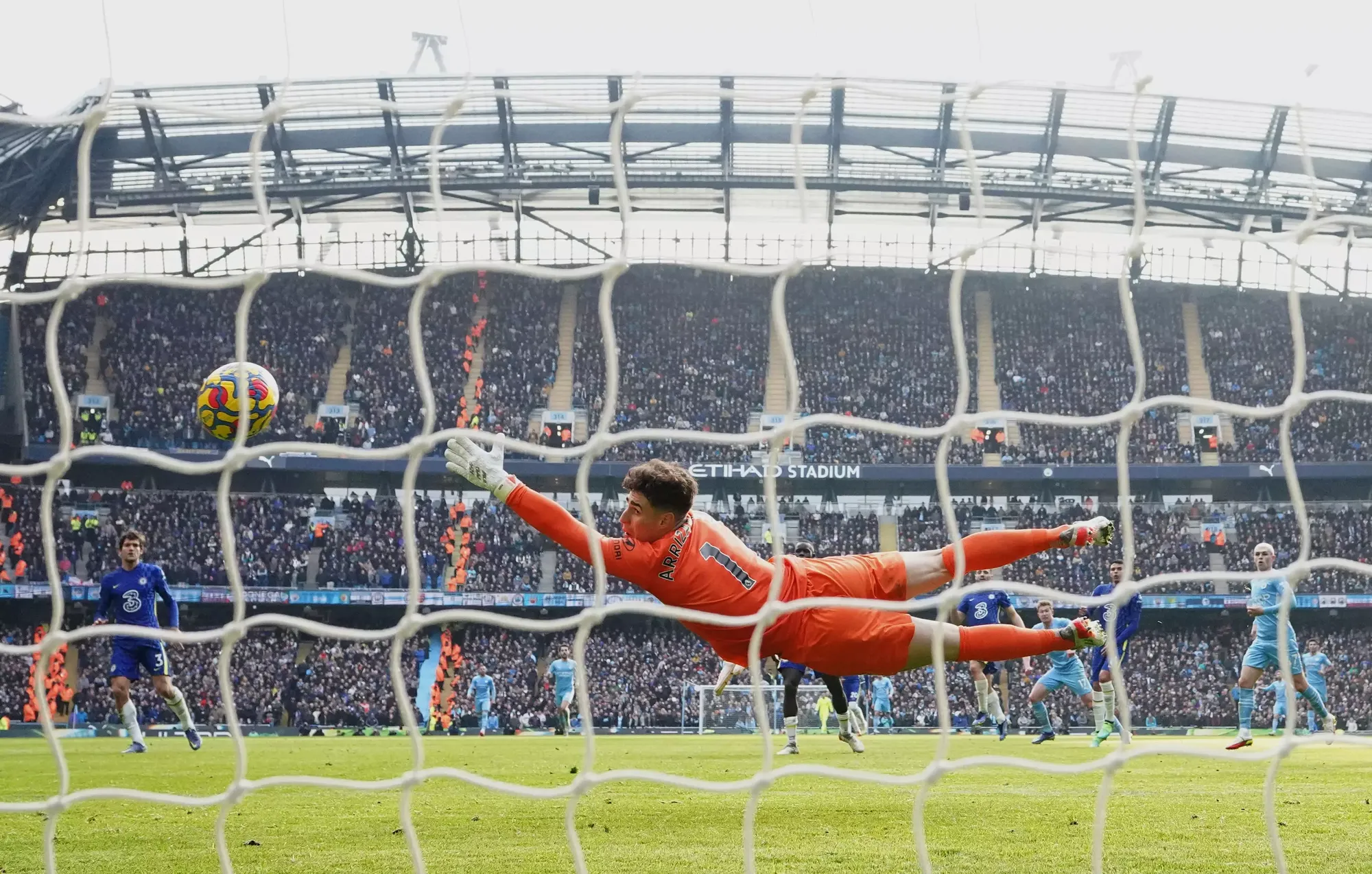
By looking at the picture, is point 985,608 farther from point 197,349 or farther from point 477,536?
point 197,349

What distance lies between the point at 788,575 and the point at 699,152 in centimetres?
2509

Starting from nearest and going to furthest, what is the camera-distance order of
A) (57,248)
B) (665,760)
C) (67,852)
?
1. (67,852)
2. (665,760)
3. (57,248)

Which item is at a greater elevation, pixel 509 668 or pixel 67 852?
pixel 67 852

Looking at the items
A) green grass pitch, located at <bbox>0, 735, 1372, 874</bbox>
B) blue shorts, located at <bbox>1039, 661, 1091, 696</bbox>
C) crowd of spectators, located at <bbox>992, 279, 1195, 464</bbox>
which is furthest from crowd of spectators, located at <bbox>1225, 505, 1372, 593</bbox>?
green grass pitch, located at <bbox>0, 735, 1372, 874</bbox>

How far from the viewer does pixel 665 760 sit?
1289 cm

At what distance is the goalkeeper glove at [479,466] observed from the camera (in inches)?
222

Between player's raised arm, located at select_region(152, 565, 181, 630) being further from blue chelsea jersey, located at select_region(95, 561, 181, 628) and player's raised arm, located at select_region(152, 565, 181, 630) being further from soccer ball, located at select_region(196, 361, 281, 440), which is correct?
soccer ball, located at select_region(196, 361, 281, 440)

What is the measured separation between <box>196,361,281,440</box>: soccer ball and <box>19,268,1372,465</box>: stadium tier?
920 inches

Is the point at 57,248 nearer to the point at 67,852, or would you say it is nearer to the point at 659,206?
the point at 659,206

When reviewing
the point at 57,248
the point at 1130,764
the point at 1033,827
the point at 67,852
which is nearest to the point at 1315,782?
the point at 1130,764

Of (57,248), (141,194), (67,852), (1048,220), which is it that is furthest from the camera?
(57,248)

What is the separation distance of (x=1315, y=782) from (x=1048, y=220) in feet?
83.0

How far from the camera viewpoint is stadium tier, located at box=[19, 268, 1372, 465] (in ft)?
108

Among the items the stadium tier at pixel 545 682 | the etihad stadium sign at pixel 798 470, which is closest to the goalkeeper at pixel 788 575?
the stadium tier at pixel 545 682
